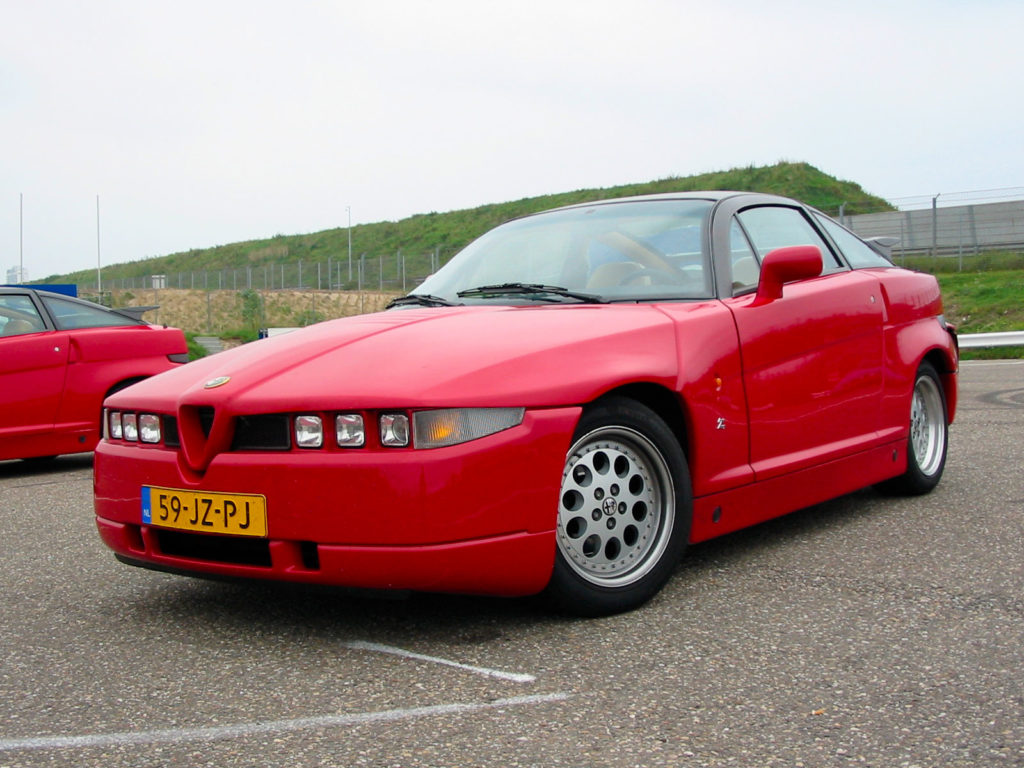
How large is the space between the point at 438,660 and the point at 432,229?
7988cm

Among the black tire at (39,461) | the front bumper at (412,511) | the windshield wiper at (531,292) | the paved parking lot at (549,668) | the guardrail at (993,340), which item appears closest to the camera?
the paved parking lot at (549,668)

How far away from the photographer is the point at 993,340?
54.1ft

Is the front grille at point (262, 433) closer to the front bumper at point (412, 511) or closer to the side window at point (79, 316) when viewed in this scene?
the front bumper at point (412, 511)

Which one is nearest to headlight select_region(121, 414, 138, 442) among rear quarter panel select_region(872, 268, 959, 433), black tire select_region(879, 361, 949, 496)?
rear quarter panel select_region(872, 268, 959, 433)

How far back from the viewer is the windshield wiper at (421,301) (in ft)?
14.6

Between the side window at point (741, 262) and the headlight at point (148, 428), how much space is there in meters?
2.11

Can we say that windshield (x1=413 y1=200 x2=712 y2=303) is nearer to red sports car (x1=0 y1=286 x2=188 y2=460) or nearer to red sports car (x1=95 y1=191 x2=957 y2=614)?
red sports car (x1=95 y1=191 x2=957 y2=614)

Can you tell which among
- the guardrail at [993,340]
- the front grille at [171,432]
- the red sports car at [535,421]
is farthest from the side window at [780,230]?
the guardrail at [993,340]

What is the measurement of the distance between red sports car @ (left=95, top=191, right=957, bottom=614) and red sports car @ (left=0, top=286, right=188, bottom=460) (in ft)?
13.6

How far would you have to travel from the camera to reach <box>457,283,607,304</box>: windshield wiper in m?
4.18

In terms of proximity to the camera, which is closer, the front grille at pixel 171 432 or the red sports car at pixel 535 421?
the red sports car at pixel 535 421

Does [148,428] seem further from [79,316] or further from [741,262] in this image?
[79,316]

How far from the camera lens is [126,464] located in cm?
367

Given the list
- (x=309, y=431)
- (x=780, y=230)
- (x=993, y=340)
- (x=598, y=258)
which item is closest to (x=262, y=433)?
(x=309, y=431)
